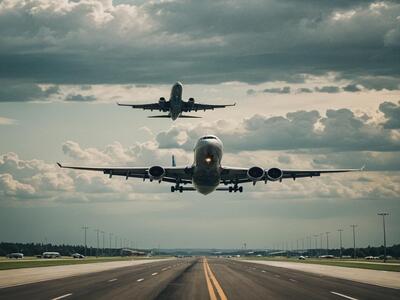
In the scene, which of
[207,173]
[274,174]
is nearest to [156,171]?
[207,173]

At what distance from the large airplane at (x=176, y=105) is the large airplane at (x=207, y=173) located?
18753mm

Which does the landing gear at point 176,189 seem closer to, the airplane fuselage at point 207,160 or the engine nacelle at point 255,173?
the airplane fuselage at point 207,160

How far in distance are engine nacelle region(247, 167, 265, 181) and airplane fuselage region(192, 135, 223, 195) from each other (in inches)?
118

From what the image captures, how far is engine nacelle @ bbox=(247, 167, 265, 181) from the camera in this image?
5644 centimetres

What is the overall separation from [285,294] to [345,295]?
246 centimetres

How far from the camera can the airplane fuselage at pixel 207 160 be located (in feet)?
170

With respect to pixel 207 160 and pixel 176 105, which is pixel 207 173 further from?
pixel 176 105

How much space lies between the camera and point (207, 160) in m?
52.3

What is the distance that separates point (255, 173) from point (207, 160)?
6.18 m

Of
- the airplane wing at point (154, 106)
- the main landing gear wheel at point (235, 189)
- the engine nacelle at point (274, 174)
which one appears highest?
the airplane wing at point (154, 106)

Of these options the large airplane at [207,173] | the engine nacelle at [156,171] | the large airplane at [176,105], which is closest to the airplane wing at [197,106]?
the large airplane at [176,105]

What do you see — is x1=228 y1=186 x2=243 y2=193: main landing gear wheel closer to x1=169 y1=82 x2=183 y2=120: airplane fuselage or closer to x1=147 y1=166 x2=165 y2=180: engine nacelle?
x1=147 y1=166 x2=165 y2=180: engine nacelle

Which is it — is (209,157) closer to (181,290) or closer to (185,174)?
(185,174)

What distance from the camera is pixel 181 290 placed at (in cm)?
2872
